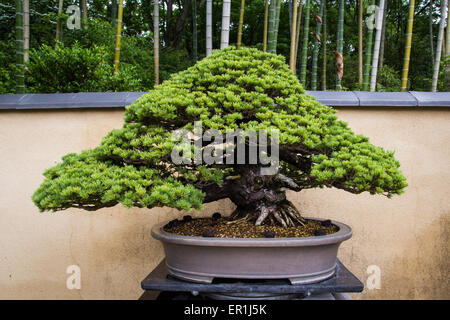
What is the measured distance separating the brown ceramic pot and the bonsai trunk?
0.20m

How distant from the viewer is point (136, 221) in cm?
204

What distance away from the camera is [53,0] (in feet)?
18.4

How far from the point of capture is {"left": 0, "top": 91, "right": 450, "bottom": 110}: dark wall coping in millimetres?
1902

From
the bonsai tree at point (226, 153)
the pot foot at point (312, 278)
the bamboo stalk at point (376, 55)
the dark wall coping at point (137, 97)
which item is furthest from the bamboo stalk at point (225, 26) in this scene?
the pot foot at point (312, 278)

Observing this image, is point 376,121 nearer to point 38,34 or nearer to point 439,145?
point 439,145

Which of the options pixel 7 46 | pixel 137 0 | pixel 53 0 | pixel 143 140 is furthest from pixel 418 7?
pixel 143 140

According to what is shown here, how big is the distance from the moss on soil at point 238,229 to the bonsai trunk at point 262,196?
43 millimetres

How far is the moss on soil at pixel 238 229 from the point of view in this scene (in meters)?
1.26

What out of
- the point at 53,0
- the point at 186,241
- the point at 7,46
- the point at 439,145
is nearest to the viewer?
the point at 186,241

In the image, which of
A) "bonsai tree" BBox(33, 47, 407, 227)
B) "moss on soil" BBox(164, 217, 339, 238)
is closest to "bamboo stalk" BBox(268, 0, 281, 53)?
"bonsai tree" BBox(33, 47, 407, 227)

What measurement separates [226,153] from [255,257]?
0.45m

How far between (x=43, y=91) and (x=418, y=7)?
30.3 feet

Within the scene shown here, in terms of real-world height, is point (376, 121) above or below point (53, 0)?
below

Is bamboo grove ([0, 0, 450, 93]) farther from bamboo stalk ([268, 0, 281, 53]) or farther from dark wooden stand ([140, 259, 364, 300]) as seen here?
dark wooden stand ([140, 259, 364, 300])
